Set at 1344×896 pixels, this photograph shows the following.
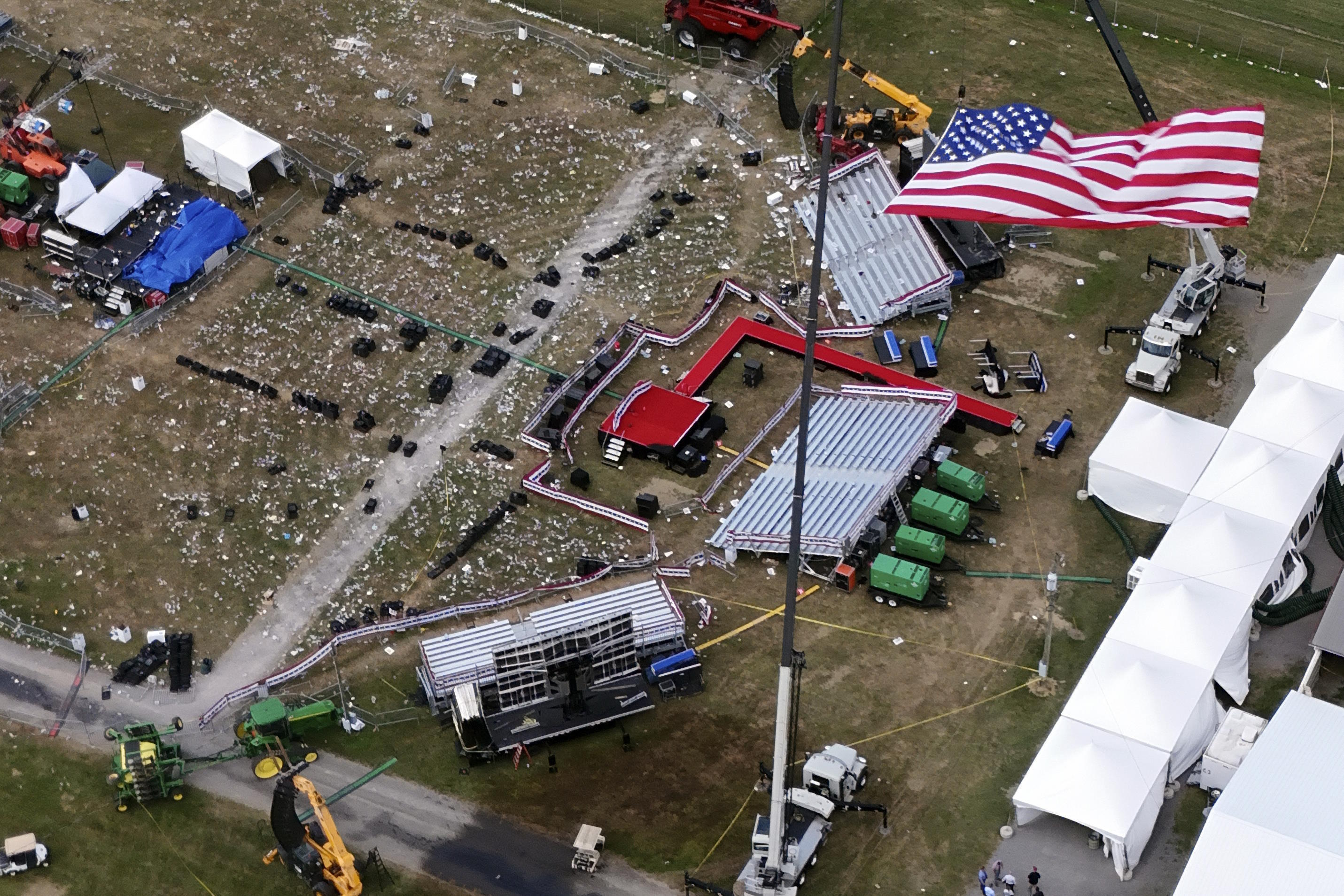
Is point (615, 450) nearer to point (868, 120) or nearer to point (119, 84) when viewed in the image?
point (868, 120)

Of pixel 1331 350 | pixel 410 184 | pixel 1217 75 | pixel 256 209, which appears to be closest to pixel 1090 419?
pixel 1331 350

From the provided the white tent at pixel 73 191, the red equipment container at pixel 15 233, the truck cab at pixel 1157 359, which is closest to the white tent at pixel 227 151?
the white tent at pixel 73 191

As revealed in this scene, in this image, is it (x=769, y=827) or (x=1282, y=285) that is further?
(x=1282, y=285)

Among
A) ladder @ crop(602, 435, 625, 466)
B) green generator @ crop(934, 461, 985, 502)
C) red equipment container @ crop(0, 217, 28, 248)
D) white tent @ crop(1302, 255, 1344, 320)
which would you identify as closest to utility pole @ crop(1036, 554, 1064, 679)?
green generator @ crop(934, 461, 985, 502)

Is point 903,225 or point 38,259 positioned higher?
point 903,225

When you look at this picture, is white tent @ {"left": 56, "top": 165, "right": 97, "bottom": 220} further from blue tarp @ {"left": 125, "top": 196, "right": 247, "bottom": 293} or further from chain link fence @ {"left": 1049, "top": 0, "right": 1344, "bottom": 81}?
chain link fence @ {"left": 1049, "top": 0, "right": 1344, "bottom": 81}

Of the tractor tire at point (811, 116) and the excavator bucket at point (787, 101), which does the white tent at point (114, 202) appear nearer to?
the excavator bucket at point (787, 101)

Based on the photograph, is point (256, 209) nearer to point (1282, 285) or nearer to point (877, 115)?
point (877, 115)

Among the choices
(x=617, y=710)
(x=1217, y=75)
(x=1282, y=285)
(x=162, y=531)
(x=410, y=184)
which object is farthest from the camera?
(x=1217, y=75)
